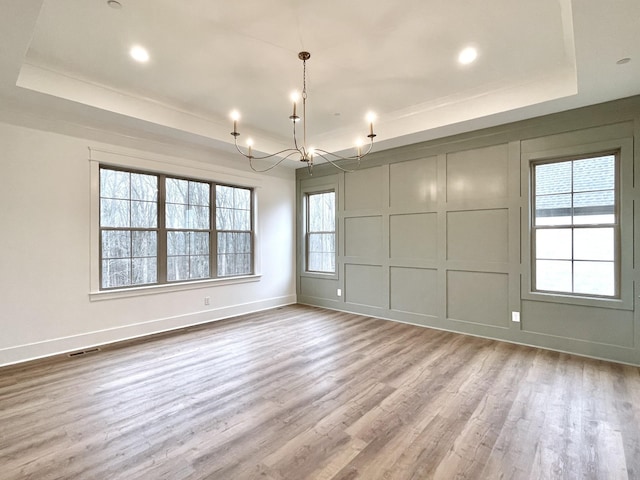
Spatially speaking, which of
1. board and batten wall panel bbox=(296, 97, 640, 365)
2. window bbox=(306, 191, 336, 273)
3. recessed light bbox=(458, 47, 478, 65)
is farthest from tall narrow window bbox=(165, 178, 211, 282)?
recessed light bbox=(458, 47, 478, 65)

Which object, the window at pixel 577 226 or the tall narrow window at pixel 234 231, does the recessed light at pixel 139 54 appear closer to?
the tall narrow window at pixel 234 231

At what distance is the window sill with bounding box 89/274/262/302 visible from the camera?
4.02m

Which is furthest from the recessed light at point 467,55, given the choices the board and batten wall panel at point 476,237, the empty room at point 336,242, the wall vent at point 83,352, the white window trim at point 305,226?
the wall vent at point 83,352

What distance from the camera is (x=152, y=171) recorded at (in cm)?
452

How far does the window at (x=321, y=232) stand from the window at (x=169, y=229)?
4.11 feet

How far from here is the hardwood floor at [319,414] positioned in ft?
6.15

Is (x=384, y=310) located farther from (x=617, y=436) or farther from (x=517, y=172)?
(x=617, y=436)

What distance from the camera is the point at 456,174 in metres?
4.51

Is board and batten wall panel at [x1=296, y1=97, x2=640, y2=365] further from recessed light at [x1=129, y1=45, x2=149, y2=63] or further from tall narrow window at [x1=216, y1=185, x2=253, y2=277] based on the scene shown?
recessed light at [x1=129, y1=45, x2=149, y2=63]

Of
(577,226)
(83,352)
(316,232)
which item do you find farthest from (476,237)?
(83,352)

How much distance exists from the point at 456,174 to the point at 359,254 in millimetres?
2045

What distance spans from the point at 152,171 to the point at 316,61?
2.88 m

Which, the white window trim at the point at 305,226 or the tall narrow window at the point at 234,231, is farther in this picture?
the white window trim at the point at 305,226

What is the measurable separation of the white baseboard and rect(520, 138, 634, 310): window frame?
4.33m
